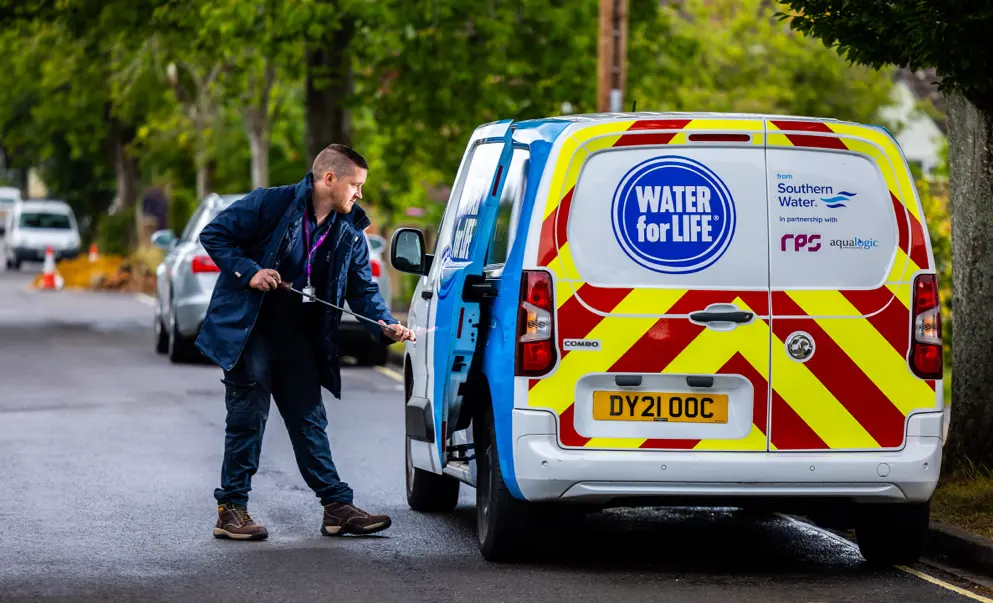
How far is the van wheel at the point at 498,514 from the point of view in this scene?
7.70 meters

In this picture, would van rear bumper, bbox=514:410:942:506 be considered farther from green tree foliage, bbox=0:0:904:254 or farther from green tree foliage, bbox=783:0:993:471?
green tree foliage, bbox=0:0:904:254

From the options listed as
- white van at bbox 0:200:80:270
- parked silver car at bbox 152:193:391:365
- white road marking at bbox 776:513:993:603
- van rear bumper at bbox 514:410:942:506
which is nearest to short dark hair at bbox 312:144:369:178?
van rear bumper at bbox 514:410:942:506

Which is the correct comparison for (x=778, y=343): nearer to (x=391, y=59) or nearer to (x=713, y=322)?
(x=713, y=322)

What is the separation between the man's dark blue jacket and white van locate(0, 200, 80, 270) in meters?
45.1

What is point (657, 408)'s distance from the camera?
748cm

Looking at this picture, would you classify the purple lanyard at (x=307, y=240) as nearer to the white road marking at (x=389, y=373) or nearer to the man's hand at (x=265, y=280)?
the man's hand at (x=265, y=280)

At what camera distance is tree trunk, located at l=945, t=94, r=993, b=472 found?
9.76 metres

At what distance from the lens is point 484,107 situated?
Answer: 2473cm

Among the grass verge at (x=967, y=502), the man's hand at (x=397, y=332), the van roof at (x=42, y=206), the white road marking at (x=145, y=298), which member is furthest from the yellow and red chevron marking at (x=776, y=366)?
the van roof at (x=42, y=206)

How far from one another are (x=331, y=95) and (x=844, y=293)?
18.3 m

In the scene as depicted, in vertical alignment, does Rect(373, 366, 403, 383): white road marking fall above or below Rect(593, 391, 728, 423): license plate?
below

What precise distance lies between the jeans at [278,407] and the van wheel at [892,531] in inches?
92.5

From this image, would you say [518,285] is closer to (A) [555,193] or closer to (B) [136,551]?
(A) [555,193]

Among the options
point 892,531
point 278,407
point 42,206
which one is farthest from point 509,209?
point 42,206
